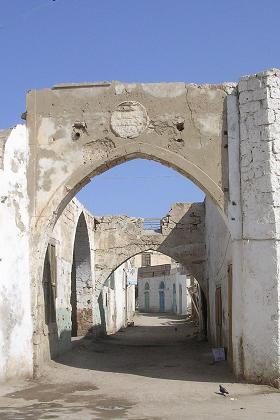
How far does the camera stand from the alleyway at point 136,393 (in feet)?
21.6

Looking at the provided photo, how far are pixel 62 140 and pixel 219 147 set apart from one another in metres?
2.64

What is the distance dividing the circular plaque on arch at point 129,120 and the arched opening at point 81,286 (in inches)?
307

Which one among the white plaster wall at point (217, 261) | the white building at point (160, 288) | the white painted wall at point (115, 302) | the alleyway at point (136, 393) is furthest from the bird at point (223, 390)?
the white building at point (160, 288)

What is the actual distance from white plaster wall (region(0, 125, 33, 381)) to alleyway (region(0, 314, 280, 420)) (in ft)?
1.53

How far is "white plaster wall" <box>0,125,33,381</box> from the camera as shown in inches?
349

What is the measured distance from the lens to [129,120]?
31.5ft

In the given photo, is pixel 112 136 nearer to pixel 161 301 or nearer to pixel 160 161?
pixel 160 161

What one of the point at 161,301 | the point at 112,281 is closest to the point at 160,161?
the point at 112,281

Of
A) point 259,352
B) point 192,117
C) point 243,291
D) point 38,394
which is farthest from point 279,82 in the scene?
point 38,394

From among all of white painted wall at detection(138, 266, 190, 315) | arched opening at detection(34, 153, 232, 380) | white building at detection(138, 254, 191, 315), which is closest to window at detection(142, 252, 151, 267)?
white building at detection(138, 254, 191, 315)

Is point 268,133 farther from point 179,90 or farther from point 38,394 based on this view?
point 38,394

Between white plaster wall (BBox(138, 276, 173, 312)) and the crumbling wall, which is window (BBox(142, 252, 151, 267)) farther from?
the crumbling wall

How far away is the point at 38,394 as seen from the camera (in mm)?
7883

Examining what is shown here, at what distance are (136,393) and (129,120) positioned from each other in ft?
14.4
